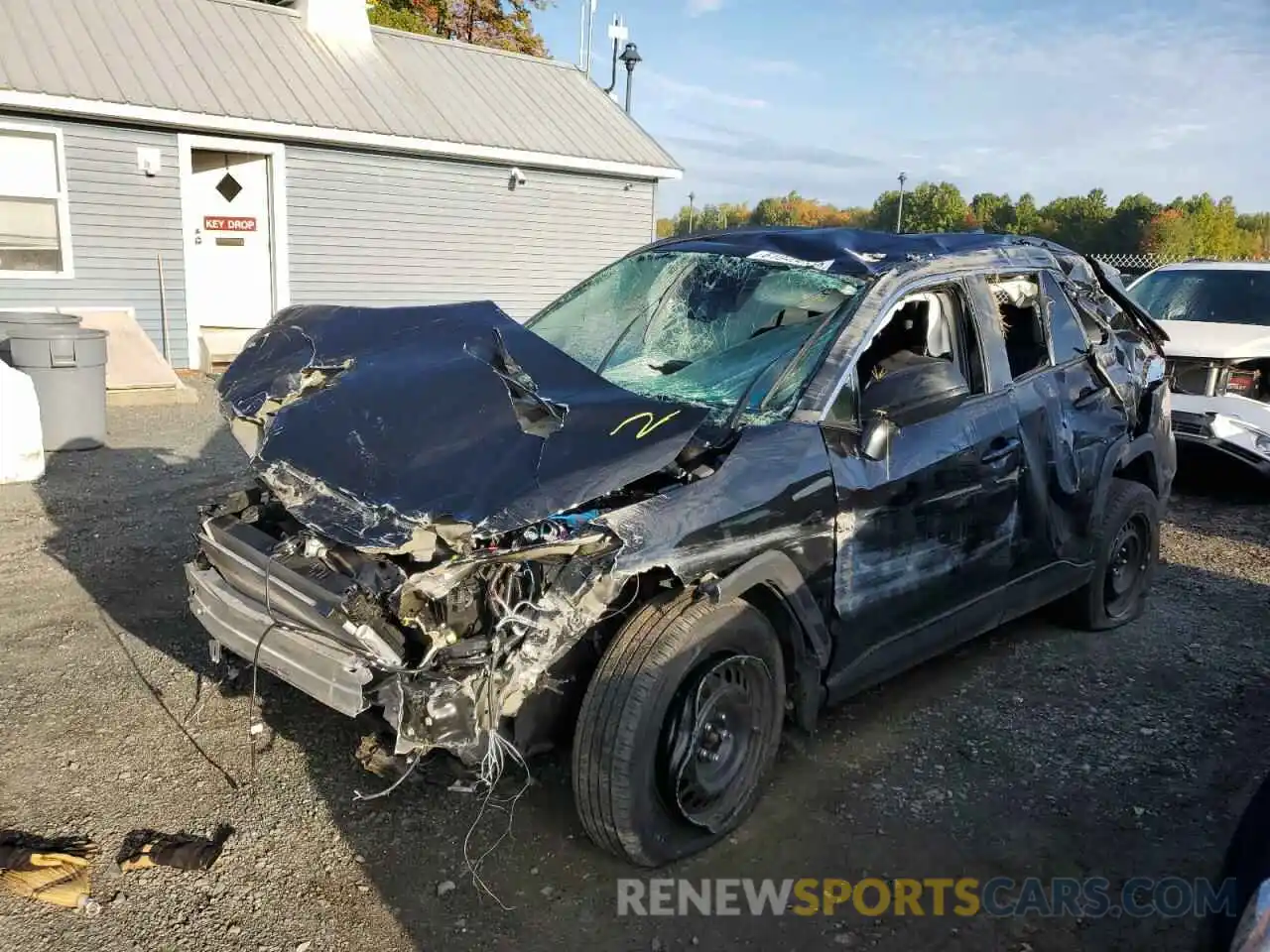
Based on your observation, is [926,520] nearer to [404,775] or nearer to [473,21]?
[404,775]

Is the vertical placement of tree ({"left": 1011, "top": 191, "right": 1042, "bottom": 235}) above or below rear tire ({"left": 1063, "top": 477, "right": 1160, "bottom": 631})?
above

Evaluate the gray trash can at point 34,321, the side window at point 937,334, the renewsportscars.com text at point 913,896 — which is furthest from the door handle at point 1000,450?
the gray trash can at point 34,321

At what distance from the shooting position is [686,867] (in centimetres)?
308

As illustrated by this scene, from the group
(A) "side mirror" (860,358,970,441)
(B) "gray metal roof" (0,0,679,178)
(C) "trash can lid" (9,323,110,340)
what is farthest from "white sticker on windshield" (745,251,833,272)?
(B) "gray metal roof" (0,0,679,178)

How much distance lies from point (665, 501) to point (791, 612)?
0.66 meters

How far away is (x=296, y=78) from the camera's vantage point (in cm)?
1229

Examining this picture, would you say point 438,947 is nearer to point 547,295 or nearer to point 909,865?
point 909,865

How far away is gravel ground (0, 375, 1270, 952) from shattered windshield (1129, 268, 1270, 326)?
3.93 meters

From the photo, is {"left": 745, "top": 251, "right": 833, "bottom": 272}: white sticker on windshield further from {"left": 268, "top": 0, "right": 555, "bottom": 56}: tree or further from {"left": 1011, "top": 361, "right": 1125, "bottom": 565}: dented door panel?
{"left": 268, "top": 0, "right": 555, "bottom": 56}: tree

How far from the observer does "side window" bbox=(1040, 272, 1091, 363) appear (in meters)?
4.50

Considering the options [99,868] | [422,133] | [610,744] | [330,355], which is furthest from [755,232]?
[422,133]

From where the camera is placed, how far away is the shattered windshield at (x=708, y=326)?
351 cm

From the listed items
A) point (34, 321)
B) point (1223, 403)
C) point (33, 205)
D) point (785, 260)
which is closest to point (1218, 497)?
point (1223, 403)

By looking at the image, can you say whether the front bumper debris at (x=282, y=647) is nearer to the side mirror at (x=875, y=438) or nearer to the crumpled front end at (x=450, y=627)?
the crumpled front end at (x=450, y=627)
